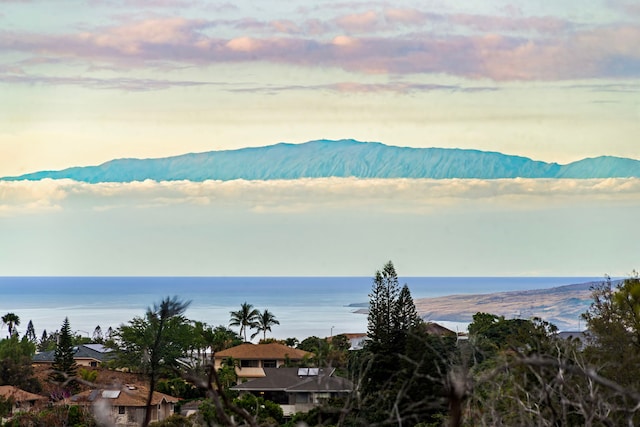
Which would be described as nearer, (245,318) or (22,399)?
(22,399)

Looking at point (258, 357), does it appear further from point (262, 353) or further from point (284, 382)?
point (284, 382)

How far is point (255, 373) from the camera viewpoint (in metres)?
54.4

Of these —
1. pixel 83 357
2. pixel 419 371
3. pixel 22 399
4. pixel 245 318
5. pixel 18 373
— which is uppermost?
pixel 245 318

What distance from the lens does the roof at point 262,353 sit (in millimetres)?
56906

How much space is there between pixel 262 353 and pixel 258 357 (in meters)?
0.73

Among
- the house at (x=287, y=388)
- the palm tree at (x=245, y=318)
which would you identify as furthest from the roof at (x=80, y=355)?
the palm tree at (x=245, y=318)

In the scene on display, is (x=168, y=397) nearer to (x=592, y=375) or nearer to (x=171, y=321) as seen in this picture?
(x=171, y=321)

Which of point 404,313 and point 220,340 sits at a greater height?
point 404,313

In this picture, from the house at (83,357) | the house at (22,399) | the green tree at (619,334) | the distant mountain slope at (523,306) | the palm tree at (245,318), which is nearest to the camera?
the green tree at (619,334)

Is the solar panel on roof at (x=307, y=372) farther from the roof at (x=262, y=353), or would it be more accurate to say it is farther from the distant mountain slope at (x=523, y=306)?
the distant mountain slope at (x=523, y=306)

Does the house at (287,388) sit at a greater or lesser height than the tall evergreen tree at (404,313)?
lesser

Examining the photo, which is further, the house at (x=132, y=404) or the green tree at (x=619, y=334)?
the house at (x=132, y=404)

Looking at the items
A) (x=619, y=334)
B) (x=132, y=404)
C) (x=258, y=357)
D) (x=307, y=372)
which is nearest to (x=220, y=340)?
→ (x=258, y=357)

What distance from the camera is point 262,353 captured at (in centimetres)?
5756
